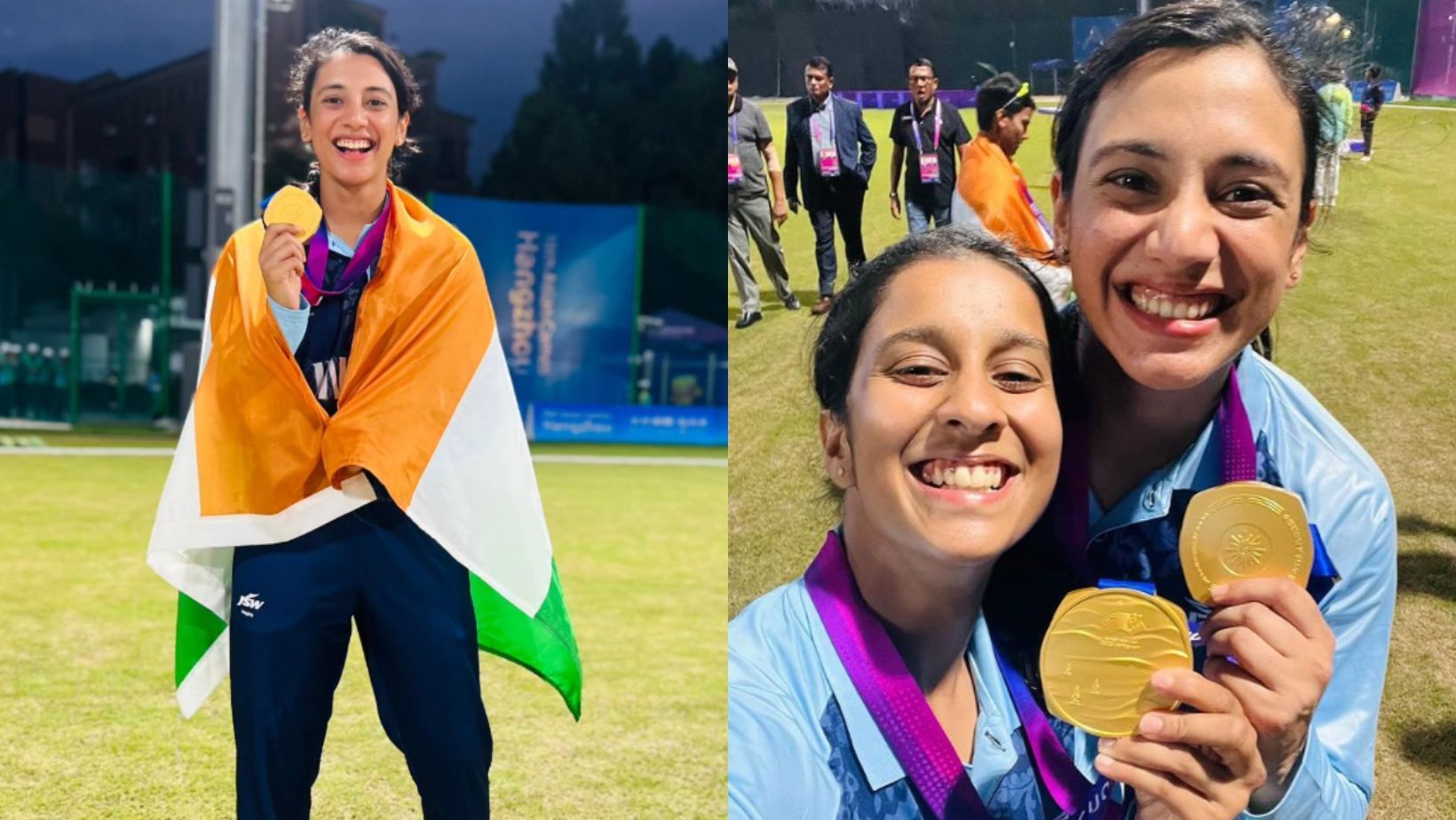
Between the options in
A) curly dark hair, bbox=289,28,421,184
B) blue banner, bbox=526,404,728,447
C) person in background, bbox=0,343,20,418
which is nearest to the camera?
curly dark hair, bbox=289,28,421,184

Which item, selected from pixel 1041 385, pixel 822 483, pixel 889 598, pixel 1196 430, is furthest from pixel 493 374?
pixel 1196 430

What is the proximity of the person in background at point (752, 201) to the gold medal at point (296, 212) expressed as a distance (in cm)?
81

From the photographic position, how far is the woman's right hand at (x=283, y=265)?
2492 mm

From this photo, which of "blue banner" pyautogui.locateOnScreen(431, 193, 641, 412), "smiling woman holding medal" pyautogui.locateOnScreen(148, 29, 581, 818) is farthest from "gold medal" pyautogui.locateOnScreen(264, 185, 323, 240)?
"blue banner" pyautogui.locateOnScreen(431, 193, 641, 412)

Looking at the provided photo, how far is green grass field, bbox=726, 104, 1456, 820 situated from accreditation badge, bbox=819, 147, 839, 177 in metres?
0.07

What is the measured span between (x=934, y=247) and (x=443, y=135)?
17.6 m

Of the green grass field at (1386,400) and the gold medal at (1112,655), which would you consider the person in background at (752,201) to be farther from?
the gold medal at (1112,655)

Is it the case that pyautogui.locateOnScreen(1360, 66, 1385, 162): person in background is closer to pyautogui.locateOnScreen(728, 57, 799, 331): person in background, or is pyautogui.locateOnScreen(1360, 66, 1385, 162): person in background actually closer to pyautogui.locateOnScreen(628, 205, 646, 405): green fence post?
pyautogui.locateOnScreen(728, 57, 799, 331): person in background

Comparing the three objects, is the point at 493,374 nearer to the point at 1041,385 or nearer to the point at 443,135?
the point at 1041,385

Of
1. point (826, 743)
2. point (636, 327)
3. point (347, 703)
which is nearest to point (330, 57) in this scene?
point (826, 743)

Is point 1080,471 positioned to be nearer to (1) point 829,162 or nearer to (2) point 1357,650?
(2) point 1357,650

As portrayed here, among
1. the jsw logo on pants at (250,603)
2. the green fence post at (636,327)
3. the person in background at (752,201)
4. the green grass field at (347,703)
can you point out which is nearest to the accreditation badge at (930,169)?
the person in background at (752,201)

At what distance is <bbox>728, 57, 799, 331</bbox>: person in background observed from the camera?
7.53ft

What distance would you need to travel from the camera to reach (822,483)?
7.46ft
